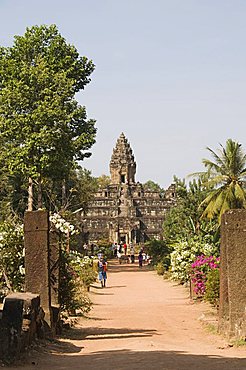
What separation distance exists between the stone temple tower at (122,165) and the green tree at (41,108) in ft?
128

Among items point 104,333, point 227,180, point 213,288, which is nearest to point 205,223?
point 227,180

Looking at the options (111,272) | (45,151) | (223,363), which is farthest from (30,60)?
(223,363)

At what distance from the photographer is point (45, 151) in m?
28.8

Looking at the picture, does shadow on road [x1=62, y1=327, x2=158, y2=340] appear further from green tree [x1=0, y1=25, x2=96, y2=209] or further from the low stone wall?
green tree [x1=0, y1=25, x2=96, y2=209]

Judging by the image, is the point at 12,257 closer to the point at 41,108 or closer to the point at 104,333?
the point at 104,333

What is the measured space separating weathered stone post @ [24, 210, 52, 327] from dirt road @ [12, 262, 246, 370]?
2.81 ft

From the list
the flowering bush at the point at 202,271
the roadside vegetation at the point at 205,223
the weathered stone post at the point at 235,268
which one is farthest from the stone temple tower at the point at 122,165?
the weathered stone post at the point at 235,268

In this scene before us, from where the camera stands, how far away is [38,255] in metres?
11.1

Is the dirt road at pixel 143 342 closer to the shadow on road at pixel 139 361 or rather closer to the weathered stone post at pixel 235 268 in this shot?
the shadow on road at pixel 139 361

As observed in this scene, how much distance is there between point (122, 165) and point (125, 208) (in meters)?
4.90

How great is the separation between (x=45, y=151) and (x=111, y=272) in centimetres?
1186

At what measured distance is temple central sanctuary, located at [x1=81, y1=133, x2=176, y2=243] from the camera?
66500 millimetres

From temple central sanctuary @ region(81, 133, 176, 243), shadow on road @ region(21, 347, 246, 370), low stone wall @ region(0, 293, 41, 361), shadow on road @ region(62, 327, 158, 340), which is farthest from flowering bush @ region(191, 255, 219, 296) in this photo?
temple central sanctuary @ region(81, 133, 176, 243)

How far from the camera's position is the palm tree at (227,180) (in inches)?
1144
